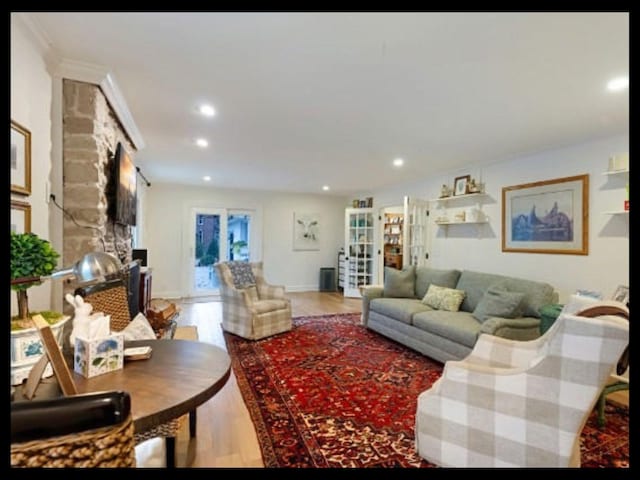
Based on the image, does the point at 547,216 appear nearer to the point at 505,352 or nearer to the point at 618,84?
the point at 618,84

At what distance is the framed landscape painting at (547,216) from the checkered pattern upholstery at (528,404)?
235 centimetres

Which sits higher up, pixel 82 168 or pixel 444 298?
pixel 82 168

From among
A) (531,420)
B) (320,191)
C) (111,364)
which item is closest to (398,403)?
(531,420)

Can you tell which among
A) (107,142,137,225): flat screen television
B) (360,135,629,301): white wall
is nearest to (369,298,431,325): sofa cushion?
(360,135,629,301): white wall

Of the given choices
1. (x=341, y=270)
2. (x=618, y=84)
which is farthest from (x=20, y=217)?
(x=341, y=270)

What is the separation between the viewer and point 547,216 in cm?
366

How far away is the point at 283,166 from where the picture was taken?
4742 millimetres

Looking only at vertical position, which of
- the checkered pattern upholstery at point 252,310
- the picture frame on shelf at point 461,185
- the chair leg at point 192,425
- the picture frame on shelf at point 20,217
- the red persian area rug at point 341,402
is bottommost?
the red persian area rug at point 341,402

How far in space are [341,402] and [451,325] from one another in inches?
52.5

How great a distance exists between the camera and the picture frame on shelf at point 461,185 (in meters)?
4.62

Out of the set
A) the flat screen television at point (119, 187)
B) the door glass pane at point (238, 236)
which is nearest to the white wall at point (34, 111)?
the flat screen television at point (119, 187)

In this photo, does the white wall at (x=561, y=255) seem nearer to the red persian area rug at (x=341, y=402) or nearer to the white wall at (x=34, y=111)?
the red persian area rug at (x=341, y=402)

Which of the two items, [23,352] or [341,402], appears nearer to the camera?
[23,352]
